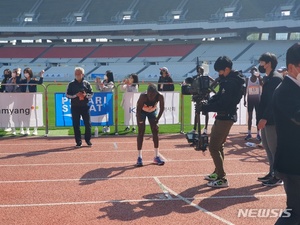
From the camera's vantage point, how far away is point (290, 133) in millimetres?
3336

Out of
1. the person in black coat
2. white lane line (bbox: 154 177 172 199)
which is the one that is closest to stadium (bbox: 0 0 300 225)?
white lane line (bbox: 154 177 172 199)

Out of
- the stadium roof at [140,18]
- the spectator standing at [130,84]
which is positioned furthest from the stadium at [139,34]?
the spectator standing at [130,84]

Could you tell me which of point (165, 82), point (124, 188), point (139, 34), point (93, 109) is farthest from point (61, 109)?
point (139, 34)

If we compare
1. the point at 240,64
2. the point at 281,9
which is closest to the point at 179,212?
the point at 240,64

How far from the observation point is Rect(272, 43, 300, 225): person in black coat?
3.28m

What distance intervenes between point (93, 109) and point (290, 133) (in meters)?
9.26

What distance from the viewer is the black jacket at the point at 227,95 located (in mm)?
5906

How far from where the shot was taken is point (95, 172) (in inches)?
298

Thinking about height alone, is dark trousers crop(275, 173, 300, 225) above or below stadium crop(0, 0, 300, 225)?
above

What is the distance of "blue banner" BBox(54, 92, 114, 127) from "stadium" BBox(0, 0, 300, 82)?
40.3 meters

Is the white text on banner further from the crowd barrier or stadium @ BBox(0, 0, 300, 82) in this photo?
stadium @ BBox(0, 0, 300, 82)

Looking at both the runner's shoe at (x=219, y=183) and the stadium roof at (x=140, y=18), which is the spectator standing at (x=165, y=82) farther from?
the stadium roof at (x=140, y=18)

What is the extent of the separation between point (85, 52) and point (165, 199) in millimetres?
59356

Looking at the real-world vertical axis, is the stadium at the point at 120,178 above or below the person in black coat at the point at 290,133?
below
